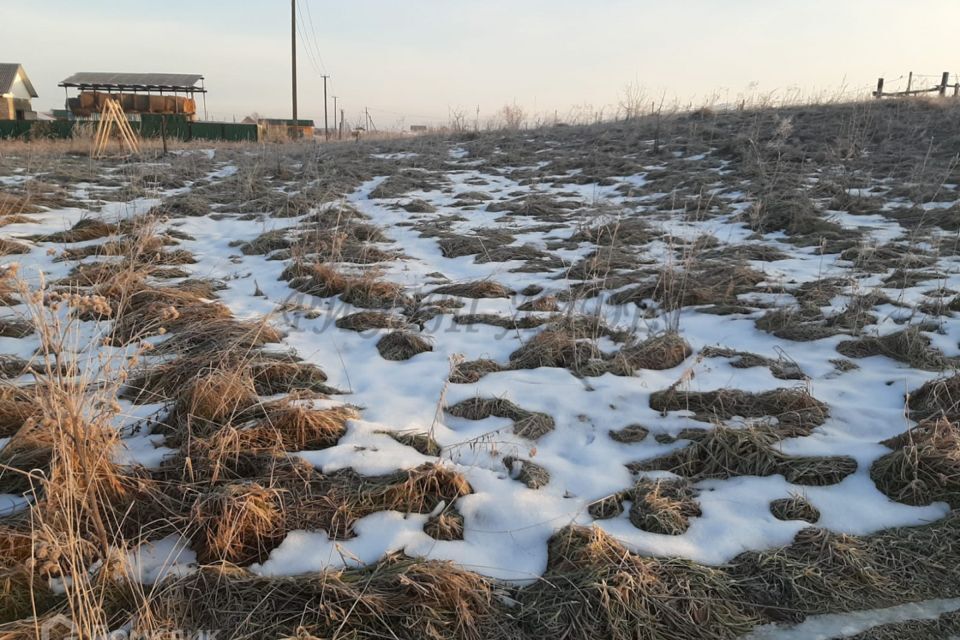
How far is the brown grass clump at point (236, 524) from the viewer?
196cm

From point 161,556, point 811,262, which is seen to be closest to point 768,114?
point 811,262

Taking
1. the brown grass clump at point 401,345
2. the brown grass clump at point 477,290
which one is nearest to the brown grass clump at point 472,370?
the brown grass clump at point 401,345

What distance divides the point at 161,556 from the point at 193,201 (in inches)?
283

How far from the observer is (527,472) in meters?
2.48

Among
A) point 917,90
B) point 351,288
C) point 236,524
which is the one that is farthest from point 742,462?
point 917,90

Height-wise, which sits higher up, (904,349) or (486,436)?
(904,349)

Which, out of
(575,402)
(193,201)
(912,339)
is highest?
(193,201)

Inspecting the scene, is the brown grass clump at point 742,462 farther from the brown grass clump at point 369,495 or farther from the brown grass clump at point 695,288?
the brown grass clump at point 695,288

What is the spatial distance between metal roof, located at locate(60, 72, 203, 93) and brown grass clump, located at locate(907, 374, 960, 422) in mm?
30718

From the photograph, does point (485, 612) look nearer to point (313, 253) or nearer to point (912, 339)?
point (912, 339)

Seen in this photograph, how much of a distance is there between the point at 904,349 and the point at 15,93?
52944mm

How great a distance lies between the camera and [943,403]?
2896 millimetres

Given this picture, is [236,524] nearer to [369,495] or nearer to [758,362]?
[369,495]

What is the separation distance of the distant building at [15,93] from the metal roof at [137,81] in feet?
31.7
